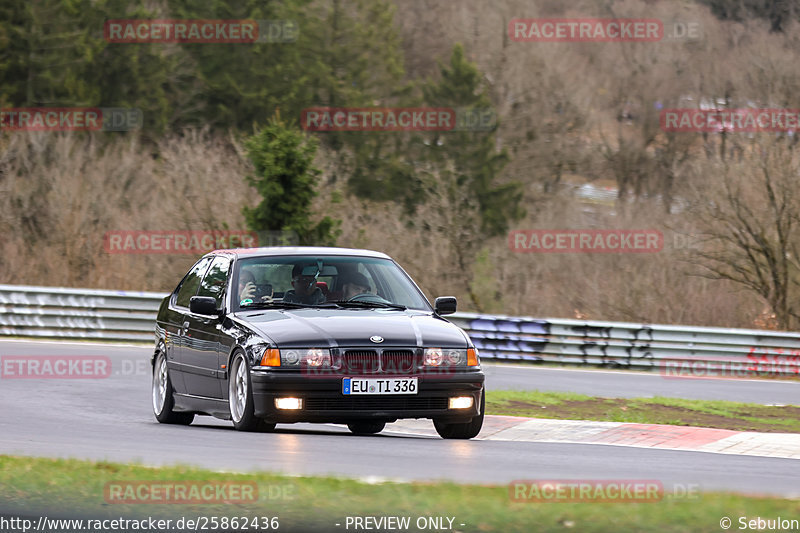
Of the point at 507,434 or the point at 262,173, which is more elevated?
the point at 262,173

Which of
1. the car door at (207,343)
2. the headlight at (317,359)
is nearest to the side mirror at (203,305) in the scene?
the car door at (207,343)

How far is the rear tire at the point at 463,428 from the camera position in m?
11.5

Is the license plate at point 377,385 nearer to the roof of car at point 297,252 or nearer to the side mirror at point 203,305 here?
the side mirror at point 203,305

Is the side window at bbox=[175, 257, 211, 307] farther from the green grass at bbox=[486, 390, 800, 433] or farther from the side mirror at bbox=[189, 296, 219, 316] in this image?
the green grass at bbox=[486, 390, 800, 433]

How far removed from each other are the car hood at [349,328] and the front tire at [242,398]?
345 millimetres

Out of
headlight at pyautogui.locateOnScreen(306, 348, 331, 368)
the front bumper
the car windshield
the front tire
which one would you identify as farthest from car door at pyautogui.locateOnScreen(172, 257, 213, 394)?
headlight at pyautogui.locateOnScreen(306, 348, 331, 368)

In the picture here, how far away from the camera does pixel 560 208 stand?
57312 mm

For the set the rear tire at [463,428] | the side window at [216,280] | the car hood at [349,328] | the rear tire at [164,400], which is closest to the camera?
the car hood at [349,328]

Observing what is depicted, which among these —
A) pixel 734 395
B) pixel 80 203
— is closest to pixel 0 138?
pixel 80 203

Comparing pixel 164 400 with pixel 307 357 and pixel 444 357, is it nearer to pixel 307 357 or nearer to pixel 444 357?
pixel 307 357

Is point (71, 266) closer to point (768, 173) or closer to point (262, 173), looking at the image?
point (262, 173)

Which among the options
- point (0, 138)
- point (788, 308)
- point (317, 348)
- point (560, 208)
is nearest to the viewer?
point (317, 348)

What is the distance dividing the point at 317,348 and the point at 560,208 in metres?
47.3

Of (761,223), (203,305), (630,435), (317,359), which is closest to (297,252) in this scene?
(203,305)
